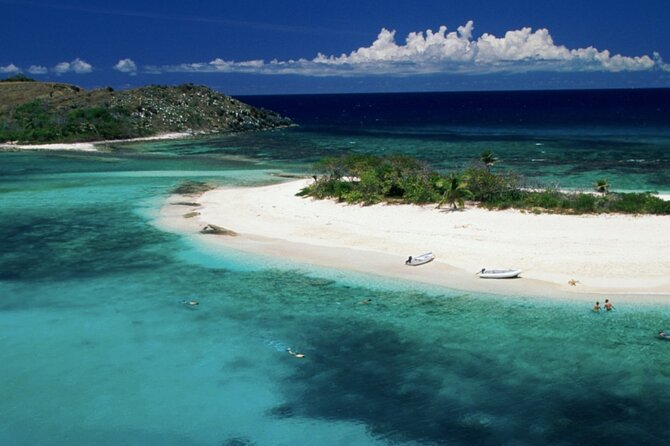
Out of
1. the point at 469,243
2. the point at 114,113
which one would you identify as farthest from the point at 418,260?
the point at 114,113

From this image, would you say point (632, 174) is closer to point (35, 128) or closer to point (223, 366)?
point (223, 366)

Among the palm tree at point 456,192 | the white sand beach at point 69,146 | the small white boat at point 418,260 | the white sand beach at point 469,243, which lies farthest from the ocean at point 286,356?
the white sand beach at point 69,146

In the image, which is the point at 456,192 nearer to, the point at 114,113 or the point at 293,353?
the point at 293,353

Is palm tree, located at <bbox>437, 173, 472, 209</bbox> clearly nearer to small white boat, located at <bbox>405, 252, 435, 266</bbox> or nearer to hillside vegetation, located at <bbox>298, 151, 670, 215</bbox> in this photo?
hillside vegetation, located at <bbox>298, 151, 670, 215</bbox>

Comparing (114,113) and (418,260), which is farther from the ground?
(114,113)

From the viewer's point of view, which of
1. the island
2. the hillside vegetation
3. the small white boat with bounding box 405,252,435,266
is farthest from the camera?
the island

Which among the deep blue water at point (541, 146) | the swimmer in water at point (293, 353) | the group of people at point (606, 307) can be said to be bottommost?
the swimmer in water at point (293, 353)

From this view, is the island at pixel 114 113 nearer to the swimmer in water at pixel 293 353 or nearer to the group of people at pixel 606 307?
the swimmer in water at pixel 293 353

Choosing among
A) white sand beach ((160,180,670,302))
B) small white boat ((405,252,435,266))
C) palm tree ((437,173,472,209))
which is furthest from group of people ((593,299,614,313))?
palm tree ((437,173,472,209))
